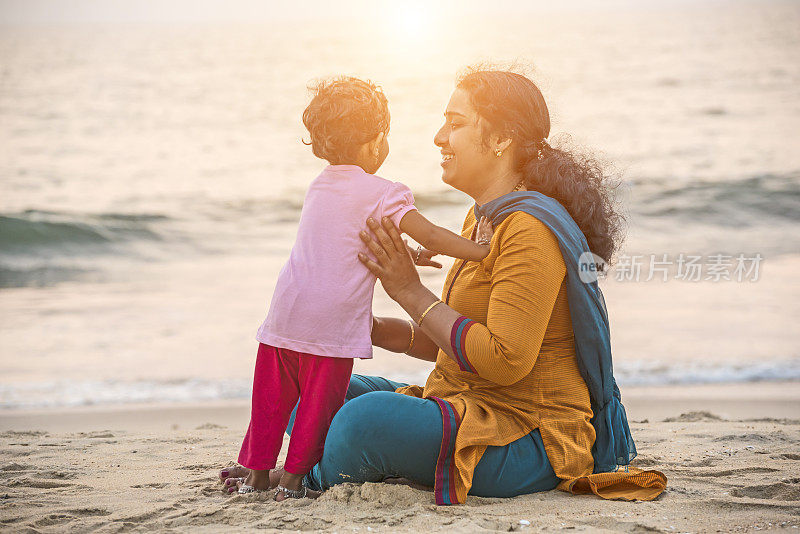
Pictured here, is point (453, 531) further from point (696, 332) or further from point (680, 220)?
point (680, 220)

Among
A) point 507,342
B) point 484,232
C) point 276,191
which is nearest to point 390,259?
point 484,232

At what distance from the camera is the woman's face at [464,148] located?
287 cm

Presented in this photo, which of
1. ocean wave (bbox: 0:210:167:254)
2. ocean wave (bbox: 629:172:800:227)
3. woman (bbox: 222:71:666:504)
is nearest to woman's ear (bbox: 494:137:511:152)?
woman (bbox: 222:71:666:504)

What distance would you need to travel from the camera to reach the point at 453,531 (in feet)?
7.63

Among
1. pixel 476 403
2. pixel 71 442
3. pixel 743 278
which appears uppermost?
pixel 743 278

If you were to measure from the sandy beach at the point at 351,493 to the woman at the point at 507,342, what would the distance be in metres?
0.11

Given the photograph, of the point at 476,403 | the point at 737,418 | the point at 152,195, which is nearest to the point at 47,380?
the point at 476,403

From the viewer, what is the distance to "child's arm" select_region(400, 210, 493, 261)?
269 centimetres

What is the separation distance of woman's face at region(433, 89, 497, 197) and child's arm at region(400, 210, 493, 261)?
0.29 m

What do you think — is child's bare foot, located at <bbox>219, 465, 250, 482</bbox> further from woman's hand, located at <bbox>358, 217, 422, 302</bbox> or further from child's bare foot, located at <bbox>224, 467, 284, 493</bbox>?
woman's hand, located at <bbox>358, 217, 422, 302</bbox>

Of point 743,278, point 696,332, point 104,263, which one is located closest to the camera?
point 696,332

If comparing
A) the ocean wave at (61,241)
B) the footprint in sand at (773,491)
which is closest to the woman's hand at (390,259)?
the footprint in sand at (773,491)

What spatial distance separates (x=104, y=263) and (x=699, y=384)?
311 inches

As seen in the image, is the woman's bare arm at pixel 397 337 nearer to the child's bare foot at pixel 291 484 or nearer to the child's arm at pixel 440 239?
the child's arm at pixel 440 239
